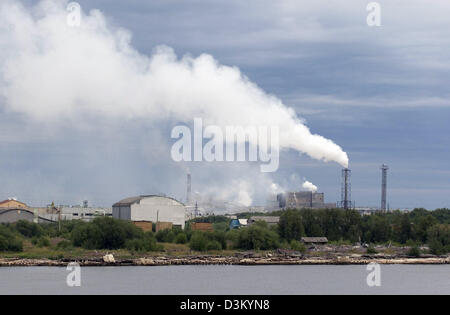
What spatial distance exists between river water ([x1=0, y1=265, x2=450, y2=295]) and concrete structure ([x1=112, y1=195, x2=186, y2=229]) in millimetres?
39124

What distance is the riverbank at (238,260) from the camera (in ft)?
192

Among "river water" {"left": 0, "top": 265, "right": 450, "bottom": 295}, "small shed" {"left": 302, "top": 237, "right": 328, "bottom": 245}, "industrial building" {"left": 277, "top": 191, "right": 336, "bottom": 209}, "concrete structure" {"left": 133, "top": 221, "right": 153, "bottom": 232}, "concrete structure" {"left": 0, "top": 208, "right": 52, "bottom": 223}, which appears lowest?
"river water" {"left": 0, "top": 265, "right": 450, "bottom": 295}

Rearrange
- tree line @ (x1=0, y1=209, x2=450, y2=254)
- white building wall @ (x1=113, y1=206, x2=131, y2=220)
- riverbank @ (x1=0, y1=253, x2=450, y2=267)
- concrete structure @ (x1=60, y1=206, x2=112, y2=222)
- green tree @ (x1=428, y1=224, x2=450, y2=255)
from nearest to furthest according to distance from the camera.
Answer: riverbank @ (x1=0, y1=253, x2=450, y2=267) → tree line @ (x1=0, y1=209, x2=450, y2=254) → green tree @ (x1=428, y1=224, x2=450, y2=255) → white building wall @ (x1=113, y1=206, x2=131, y2=220) → concrete structure @ (x1=60, y1=206, x2=112, y2=222)

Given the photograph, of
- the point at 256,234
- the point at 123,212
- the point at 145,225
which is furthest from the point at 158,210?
the point at 256,234

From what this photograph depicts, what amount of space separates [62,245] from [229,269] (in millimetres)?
18689

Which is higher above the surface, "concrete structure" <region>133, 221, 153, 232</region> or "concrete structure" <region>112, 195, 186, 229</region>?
"concrete structure" <region>112, 195, 186, 229</region>

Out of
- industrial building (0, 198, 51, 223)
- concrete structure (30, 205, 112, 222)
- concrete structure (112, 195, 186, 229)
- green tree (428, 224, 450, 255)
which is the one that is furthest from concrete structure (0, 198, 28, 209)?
green tree (428, 224, 450, 255)

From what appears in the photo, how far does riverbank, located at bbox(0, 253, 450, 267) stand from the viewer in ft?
192

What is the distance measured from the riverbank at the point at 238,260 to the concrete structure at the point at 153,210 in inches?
1249

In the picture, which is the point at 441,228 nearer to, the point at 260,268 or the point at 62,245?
the point at 260,268

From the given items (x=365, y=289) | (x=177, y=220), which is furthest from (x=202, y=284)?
(x=177, y=220)

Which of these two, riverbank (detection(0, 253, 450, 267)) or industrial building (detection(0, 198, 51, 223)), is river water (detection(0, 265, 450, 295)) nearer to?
riverbank (detection(0, 253, 450, 267))

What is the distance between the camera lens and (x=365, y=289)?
43250mm

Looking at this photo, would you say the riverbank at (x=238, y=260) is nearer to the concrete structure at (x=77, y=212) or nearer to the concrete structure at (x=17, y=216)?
the concrete structure at (x=17, y=216)
